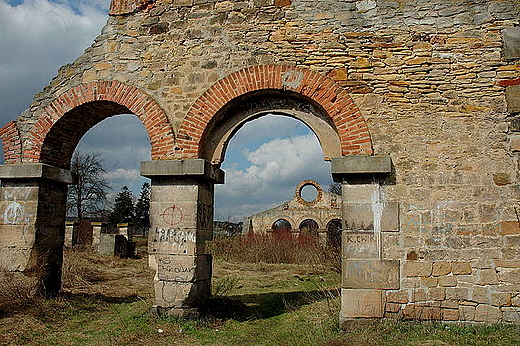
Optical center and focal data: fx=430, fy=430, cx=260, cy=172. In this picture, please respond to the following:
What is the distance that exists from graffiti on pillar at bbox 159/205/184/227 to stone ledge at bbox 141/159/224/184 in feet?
1.80

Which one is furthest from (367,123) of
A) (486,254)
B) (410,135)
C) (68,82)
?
(68,82)

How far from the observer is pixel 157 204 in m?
6.98

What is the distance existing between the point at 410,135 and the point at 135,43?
16.3 feet

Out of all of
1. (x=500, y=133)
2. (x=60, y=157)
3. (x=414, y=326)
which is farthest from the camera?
(x=60, y=157)

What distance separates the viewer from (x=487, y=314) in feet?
19.8

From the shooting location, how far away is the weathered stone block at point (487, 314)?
237 inches

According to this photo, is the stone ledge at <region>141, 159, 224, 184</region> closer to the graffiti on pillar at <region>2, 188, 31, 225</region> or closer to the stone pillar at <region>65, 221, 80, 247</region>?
the graffiti on pillar at <region>2, 188, 31, 225</region>

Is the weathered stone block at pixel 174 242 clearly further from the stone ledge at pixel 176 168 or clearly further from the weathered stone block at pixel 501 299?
the weathered stone block at pixel 501 299

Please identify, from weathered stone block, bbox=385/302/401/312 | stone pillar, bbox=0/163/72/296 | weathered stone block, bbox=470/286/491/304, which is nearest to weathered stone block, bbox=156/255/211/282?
stone pillar, bbox=0/163/72/296

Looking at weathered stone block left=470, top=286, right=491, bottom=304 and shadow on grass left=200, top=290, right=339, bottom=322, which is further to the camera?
shadow on grass left=200, top=290, right=339, bottom=322

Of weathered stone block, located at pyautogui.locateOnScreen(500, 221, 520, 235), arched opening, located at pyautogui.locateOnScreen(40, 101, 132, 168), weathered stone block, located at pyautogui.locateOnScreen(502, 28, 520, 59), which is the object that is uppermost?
weathered stone block, located at pyautogui.locateOnScreen(502, 28, 520, 59)

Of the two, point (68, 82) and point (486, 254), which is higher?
point (68, 82)

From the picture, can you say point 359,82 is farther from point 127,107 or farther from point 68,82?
point 68,82

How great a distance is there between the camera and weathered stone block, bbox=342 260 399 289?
20.3 feet
